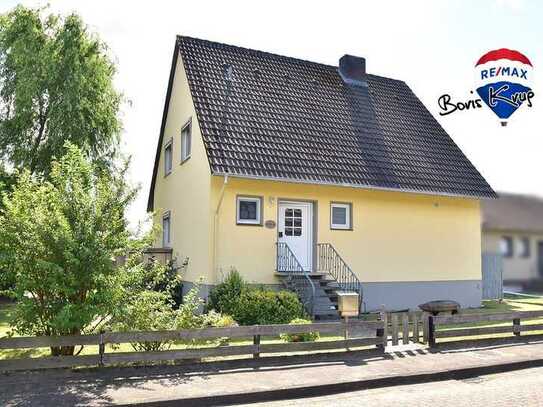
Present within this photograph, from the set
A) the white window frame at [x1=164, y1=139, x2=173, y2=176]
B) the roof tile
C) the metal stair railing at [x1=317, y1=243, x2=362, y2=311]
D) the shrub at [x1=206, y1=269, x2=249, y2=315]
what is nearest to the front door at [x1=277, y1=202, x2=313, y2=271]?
the metal stair railing at [x1=317, y1=243, x2=362, y2=311]

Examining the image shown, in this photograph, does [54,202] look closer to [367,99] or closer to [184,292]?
[184,292]

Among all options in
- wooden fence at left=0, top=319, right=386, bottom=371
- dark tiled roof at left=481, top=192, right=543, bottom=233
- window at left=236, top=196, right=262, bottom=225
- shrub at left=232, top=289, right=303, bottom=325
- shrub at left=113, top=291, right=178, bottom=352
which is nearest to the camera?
dark tiled roof at left=481, top=192, right=543, bottom=233

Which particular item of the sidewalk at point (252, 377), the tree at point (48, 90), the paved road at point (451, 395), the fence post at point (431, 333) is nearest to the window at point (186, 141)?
the tree at point (48, 90)

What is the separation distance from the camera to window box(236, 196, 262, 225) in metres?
15.1

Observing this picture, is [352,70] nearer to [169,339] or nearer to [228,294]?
[228,294]

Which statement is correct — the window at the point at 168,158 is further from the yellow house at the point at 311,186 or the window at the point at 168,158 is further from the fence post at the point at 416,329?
the fence post at the point at 416,329

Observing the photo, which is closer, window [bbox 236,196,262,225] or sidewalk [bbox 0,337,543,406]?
sidewalk [bbox 0,337,543,406]

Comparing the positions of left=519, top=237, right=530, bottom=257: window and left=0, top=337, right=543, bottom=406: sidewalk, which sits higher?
left=519, top=237, right=530, bottom=257: window

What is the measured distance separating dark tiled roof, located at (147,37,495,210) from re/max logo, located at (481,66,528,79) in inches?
214

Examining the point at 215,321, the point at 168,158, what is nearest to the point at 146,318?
the point at 215,321

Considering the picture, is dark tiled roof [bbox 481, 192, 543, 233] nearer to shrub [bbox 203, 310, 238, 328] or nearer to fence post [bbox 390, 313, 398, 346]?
shrub [bbox 203, 310, 238, 328]

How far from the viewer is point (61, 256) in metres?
8.41

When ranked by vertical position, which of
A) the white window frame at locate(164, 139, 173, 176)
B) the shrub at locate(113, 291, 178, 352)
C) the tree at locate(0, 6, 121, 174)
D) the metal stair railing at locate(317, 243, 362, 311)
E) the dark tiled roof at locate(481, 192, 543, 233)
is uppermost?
the tree at locate(0, 6, 121, 174)

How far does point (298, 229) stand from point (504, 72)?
7178mm
